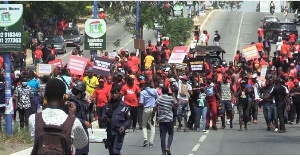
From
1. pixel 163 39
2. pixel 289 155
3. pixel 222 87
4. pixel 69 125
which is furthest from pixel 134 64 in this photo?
pixel 69 125

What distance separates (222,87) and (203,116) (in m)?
1.70

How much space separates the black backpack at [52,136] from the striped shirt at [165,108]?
10044 mm

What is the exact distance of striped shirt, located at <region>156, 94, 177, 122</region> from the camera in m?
18.2

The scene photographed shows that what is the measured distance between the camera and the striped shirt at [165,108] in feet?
59.7

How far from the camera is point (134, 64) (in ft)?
116

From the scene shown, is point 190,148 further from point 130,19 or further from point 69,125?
point 130,19

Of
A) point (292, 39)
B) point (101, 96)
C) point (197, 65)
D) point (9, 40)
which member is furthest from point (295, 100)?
point (292, 39)

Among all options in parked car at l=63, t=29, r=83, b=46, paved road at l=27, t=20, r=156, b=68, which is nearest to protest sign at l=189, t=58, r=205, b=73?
paved road at l=27, t=20, r=156, b=68

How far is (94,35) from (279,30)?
32.3 metres

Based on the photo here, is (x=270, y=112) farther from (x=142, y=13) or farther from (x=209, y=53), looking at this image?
(x=142, y=13)

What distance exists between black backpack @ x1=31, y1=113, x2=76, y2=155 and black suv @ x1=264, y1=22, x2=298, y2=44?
50.8m

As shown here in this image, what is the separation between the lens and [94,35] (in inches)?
1144

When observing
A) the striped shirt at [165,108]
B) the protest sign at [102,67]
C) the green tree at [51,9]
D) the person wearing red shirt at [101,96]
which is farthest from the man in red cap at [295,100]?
the green tree at [51,9]

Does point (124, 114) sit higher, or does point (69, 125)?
point (69, 125)
